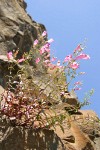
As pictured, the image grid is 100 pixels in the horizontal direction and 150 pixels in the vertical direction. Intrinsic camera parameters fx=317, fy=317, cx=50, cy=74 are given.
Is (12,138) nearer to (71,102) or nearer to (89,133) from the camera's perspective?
(89,133)

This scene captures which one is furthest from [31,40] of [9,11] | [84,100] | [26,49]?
[84,100]

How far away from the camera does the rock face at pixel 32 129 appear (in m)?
5.35

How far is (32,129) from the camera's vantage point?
5.57m

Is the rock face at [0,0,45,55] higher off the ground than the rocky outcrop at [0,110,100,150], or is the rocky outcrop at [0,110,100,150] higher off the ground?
the rock face at [0,0,45,55]

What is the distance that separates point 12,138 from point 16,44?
5.43 m

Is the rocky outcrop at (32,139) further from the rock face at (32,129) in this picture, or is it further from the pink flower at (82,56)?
the pink flower at (82,56)

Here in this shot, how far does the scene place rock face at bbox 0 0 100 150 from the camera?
5348 mm

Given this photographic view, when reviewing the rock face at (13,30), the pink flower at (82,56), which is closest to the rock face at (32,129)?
the rock face at (13,30)

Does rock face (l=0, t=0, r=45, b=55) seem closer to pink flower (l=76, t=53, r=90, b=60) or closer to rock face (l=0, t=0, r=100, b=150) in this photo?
rock face (l=0, t=0, r=100, b=150)

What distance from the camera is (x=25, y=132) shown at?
546 centimetres

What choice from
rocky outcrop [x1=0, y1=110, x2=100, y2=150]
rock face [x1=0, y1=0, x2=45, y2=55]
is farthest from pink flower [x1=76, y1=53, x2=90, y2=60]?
rock face [x1=0, y1=0, x2=45, y2=55]

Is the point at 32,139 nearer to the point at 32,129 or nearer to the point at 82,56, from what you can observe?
the point at 32,129

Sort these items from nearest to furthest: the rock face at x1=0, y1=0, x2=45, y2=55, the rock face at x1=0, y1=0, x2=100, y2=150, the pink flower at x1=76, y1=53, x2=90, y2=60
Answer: the rock face at x1=0, y1=0, x2=100, y2=150
the pink flower at x1=76, y1=53, x2=90, y2=60
the rock face at x1=0, y1=0, x2=45, y2=55

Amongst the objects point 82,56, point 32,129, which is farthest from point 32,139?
point 82,56
